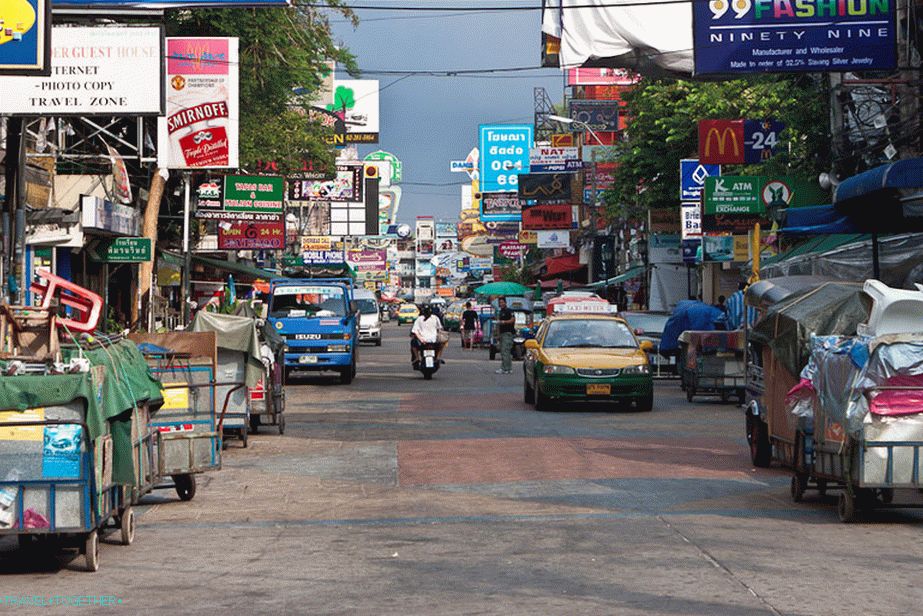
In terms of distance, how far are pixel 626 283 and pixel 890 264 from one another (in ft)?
157

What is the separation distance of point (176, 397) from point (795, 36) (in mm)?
11112

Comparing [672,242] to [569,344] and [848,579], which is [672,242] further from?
[848,579]

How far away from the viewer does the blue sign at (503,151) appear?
333 ft

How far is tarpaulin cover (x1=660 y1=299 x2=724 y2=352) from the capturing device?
2756cm

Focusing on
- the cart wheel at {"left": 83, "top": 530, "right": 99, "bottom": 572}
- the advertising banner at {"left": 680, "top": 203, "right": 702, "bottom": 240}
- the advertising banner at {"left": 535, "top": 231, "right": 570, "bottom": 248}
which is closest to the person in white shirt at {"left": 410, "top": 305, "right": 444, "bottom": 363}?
the advertising banner at {"left": 680, "top": 203, "right": 702, "bottom": 240}

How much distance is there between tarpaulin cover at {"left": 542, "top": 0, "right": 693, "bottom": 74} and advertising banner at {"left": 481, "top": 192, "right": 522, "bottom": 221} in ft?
249

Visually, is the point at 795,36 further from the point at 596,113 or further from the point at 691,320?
the point at 596,113

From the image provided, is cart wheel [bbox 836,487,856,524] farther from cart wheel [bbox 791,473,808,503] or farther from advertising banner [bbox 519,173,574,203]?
advertising banner [bbox 519,173,574,203]

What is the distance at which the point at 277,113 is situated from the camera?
41562mm

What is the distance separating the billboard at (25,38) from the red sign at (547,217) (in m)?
60.2

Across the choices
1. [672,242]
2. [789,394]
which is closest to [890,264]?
[789,394]

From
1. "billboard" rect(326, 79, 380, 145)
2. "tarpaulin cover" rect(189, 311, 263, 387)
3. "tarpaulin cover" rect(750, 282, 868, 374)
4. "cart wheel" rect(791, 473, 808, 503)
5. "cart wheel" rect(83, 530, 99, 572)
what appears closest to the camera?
"cart wheel" rect(83, 530, 99, 572)

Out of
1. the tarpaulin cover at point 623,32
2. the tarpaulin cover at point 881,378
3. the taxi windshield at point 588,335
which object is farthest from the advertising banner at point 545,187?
the tarpaulin cover at point 881,378

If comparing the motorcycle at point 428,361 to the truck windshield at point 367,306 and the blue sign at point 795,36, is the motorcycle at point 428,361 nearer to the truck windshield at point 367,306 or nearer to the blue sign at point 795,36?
the blue sign at point 795,36
